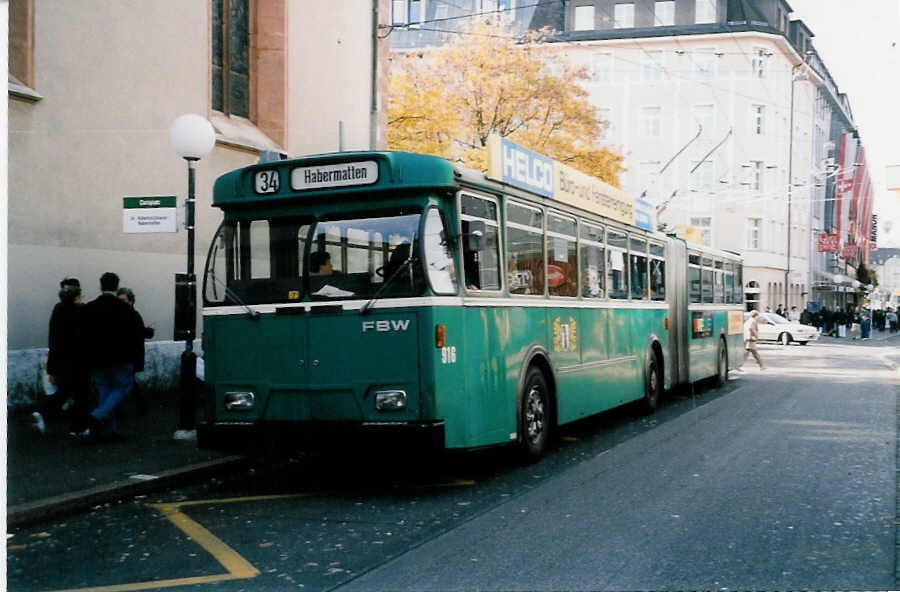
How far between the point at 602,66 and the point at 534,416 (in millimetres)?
50712

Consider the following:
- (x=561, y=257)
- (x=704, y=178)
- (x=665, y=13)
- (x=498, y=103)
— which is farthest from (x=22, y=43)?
(x=665, y=13)

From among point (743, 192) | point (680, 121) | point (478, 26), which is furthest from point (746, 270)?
point (478, 26)

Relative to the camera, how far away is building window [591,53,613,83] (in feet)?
188

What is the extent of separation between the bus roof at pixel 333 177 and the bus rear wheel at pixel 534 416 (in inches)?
94.0

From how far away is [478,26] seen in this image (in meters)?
30.5

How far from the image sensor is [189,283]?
10.8m

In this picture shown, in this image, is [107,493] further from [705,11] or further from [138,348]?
[705,11]

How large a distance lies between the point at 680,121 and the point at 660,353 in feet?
148

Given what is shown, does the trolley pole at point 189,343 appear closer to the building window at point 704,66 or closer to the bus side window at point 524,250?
the bus side window at point 524,250

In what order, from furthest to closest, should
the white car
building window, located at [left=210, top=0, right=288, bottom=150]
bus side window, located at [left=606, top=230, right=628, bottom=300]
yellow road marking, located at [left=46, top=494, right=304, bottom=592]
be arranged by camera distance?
the white car, building window, located at [left=210, top=0, right=288, bottom=150], bus side window, located at [left=606, top=230, right=628, bottom=300], yellow road marking, located at [left=46, top=494, right=304, bottom=592]

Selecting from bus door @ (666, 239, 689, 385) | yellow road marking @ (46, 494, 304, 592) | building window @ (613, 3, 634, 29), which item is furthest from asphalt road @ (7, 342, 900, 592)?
building window @ (613, 3, 634, 29)

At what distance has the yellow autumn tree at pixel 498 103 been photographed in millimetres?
29156

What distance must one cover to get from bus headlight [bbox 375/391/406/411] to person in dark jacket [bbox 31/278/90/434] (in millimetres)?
4247

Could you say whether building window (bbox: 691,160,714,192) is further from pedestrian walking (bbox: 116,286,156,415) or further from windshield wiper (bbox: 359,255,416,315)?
windshield wiper (bbox: 359,255,416,315)
